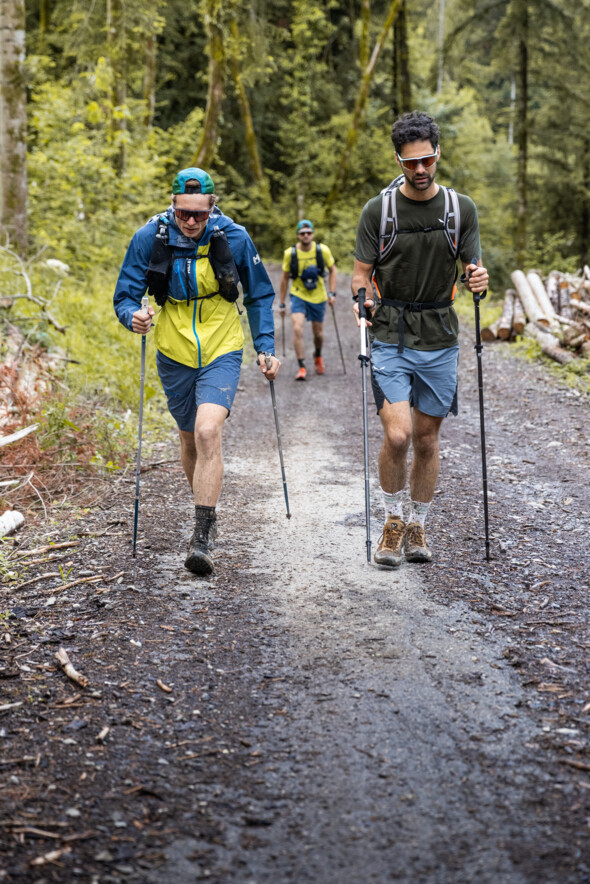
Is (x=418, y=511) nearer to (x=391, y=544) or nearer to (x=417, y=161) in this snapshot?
(x=391, y=544)

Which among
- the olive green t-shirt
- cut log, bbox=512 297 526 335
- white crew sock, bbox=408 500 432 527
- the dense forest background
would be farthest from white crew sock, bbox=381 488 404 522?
cut log, bbox=512 297 526 335

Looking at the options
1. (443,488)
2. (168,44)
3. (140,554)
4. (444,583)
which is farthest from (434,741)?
(168,44)

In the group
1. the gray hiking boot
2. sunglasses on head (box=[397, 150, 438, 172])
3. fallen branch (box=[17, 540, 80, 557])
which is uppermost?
sunglasses on head (box=[397, 150, 438, 172])

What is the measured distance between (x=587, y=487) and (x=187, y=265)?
3.94m

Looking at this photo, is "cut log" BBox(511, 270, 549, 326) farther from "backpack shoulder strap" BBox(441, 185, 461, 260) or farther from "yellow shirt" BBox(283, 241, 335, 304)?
"backpack shoulder strap" BBox(441, 185, 461, 260)

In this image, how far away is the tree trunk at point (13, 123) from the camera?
Result: 11797 mm

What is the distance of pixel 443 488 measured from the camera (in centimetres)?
695

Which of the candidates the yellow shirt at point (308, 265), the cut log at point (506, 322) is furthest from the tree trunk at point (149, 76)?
the yellow shirt at point (308, 265)

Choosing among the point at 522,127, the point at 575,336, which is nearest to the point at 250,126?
the point at 522,127

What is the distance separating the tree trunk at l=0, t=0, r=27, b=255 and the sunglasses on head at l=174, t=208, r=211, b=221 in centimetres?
865

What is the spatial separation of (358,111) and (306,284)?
20911mm

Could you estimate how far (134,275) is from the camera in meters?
5.11

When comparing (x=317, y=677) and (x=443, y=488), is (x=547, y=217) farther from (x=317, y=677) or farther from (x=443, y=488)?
(x=317, y=677)

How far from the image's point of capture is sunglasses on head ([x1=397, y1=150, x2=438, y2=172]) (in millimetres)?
4602
